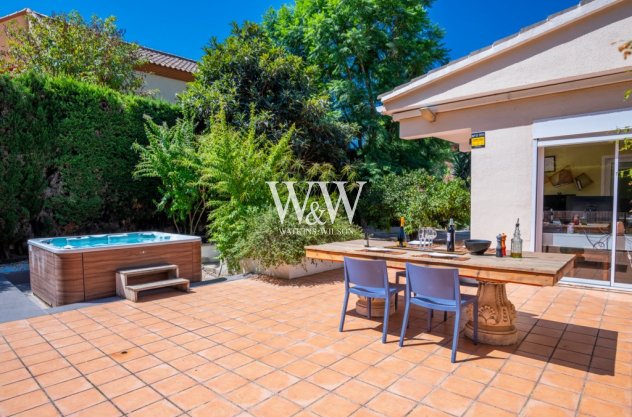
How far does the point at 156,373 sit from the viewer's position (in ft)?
10.0

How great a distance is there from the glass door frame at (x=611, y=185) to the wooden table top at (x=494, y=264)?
262 cm

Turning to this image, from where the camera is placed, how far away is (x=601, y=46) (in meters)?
5.33

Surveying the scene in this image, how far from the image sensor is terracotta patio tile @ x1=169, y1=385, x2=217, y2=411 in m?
2.59

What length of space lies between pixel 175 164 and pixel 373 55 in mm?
8244

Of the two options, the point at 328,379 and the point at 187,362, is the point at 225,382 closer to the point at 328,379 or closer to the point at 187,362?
the point at 187,362

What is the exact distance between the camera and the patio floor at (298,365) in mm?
2562

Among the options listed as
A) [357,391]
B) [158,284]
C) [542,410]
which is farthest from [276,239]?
[542,410]

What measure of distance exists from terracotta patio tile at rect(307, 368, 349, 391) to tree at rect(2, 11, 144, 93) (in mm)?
10211

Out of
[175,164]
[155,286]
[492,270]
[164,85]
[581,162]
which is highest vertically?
[164,85]

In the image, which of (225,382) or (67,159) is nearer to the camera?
(225,382)

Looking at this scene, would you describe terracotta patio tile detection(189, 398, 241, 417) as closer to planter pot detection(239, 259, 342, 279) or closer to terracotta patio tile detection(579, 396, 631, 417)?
terracotta patio tile detection(579, 396, 631, 417)

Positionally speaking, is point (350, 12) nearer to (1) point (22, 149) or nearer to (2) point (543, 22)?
(2) point (543, 22)

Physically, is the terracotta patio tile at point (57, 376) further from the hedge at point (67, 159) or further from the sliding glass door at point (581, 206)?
the sliding glass door at point (581, 206)

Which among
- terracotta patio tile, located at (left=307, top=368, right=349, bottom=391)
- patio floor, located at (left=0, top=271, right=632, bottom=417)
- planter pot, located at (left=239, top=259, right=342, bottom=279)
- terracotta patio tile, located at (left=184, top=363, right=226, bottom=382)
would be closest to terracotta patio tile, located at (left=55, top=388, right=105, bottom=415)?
patio floor, located at (left=0, top=271, right=632, bottom=417)
